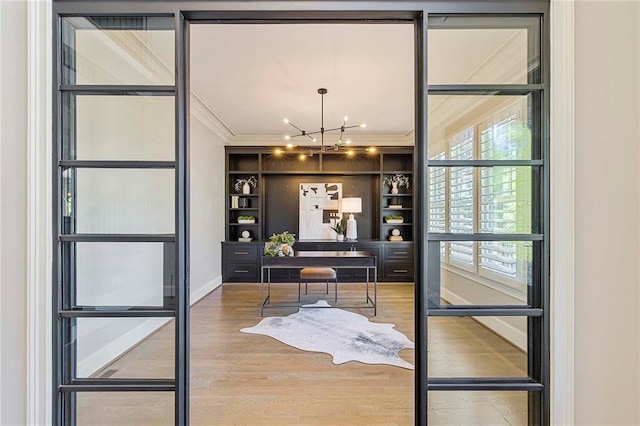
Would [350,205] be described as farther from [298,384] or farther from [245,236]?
[298,384]

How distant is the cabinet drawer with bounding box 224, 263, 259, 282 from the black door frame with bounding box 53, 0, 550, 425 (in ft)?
14.8

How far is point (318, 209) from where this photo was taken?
21.4 ft

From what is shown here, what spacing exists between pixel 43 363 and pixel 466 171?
82.9 inches

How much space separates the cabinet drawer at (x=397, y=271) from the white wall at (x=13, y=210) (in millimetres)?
5349

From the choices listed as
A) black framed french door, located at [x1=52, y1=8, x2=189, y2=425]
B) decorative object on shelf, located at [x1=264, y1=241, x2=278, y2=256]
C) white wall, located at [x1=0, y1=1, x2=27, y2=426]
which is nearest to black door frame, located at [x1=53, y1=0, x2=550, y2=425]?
black framed french door, located at [x1=52, y1=8, x2=189, y2=425]

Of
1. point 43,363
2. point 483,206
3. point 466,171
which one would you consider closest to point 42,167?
point 43,363

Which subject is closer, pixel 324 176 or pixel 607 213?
pixel 607 213

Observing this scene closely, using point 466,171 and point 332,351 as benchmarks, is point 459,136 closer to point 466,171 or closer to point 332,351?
point 466,171

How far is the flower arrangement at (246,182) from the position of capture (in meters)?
6.42

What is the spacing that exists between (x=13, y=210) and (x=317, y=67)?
8.95ft

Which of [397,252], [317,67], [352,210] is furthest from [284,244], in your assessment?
[397,252]

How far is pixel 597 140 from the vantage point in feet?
4.36

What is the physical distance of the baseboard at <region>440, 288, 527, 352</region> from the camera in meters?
1.60

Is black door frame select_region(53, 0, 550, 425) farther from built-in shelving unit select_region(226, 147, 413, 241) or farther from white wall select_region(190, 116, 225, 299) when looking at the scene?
built-in shelving unit select_region(226, 147, 413, 241)
